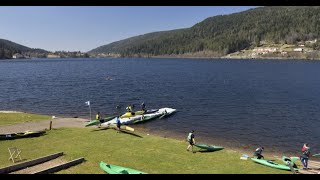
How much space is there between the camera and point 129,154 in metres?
29.1

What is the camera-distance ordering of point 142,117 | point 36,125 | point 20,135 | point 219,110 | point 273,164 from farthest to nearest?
1. point 219,110
2. point 142,117
3. point 36,125
4. point 20,135
5. point 273,164

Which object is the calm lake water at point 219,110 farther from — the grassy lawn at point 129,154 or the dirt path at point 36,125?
the grassy lawn at point 129,154

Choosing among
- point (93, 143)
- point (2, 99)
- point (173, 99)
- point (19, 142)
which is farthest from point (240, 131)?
point (2, 99)

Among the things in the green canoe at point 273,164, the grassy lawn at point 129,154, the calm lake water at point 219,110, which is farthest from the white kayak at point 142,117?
the green canoe at point 273,164

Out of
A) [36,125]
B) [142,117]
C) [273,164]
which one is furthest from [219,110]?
[273,164]

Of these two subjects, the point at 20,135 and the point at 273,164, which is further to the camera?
the point at 20,135

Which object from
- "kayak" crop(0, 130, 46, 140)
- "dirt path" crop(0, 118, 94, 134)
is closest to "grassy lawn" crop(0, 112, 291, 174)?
"kayak" crop(0, 130, 46, 140)

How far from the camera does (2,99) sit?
282ft

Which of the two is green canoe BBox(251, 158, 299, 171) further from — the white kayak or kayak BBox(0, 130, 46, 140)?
the white kayak

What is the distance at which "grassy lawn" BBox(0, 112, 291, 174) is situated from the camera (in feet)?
83.4

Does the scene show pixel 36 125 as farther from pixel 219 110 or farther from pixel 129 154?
pixel 219 110

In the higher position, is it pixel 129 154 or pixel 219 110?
pixel 129 154

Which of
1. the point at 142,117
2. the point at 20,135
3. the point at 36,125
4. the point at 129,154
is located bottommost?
the point at 142,117
